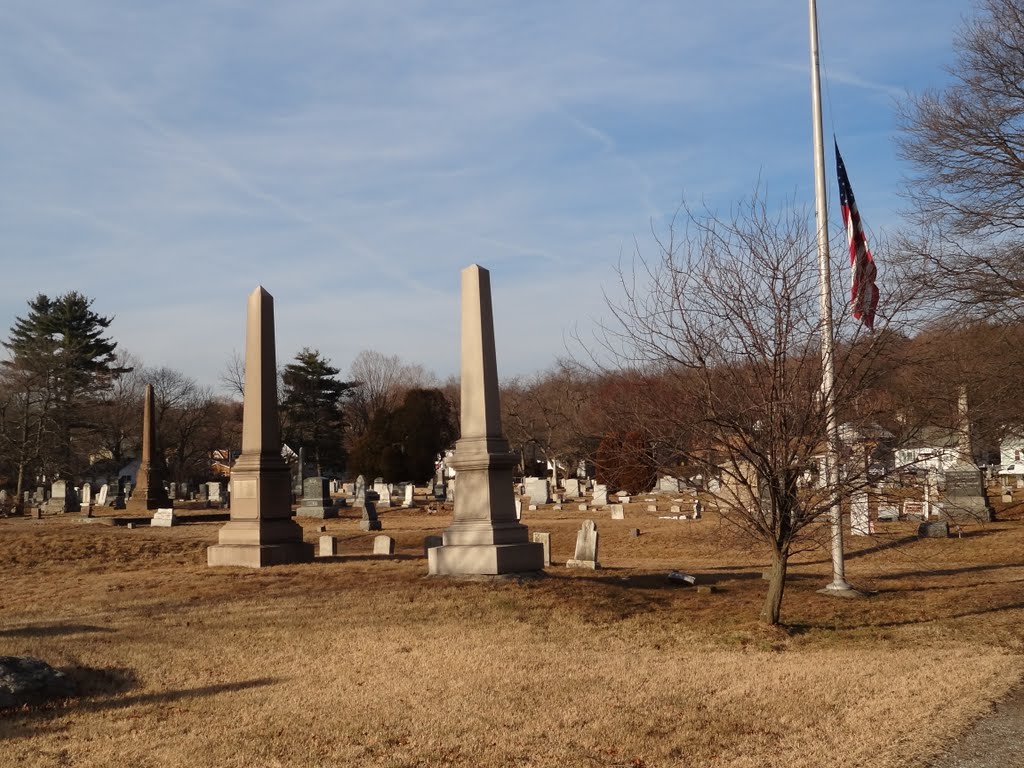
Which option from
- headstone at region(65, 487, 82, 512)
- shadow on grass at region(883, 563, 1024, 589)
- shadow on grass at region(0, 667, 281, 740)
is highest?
headstone at region(65, 487, 82, 512)

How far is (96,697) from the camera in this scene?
24.9ft

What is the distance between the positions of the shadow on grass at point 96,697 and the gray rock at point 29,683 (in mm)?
99

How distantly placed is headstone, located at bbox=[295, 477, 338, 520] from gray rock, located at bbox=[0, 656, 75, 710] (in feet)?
77.9

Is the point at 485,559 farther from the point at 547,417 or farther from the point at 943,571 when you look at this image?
the point at 547,417

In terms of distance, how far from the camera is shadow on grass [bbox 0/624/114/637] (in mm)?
9984

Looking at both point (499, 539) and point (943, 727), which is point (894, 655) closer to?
point (943, 727)

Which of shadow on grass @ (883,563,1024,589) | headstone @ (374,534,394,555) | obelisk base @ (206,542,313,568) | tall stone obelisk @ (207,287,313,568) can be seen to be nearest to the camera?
shadow on grass @ (883,563,1024,589)

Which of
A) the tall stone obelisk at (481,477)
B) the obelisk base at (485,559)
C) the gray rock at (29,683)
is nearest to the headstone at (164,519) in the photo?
the tall stone obelisk at (481,477)

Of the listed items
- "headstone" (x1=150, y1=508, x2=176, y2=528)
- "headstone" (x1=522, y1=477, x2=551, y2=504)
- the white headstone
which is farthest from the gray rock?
"headstone" (x1=522, y1=477, x2=551, y2=504)

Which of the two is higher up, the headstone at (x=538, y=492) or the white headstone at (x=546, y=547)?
the headstone at (x=538, y=492)

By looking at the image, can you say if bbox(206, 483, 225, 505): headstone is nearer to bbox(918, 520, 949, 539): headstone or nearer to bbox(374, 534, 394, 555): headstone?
bbox(374, 534, 394, 555): headstone

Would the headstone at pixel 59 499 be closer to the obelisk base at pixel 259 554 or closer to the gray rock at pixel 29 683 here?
the obelisk base at pixel 259 554

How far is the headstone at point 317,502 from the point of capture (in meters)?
31.6

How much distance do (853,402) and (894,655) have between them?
2.70 m
